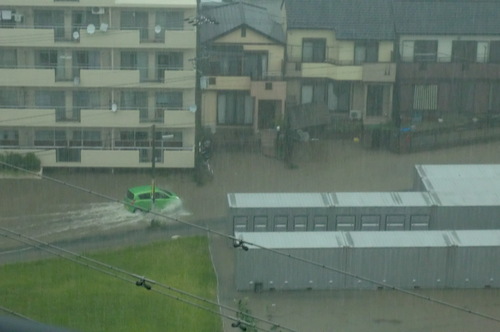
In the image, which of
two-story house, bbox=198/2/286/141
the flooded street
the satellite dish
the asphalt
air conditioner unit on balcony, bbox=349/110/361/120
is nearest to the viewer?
the asphalt

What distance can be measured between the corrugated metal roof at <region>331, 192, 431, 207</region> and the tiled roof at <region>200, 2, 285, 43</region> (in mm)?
2468

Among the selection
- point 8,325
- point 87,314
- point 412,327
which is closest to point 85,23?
point 87,314

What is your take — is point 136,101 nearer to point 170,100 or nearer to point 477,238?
point 170,100

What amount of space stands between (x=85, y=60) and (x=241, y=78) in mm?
1412

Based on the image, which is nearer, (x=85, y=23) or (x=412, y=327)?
(x=412, y=327)

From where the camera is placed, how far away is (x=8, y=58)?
6.58 metres

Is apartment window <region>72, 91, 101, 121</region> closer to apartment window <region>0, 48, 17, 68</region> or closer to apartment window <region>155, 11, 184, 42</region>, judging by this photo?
apartment window <region>0, 48, 17, 68</region>

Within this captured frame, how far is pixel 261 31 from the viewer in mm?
7582

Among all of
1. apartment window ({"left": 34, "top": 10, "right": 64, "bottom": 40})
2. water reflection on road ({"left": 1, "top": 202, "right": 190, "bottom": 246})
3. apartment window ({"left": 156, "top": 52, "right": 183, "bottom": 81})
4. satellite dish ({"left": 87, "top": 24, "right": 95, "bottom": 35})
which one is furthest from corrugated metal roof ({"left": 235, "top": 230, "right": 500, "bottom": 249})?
apartment window ({"left": 34, "top": 10, "right": 64, "bottom": 40})

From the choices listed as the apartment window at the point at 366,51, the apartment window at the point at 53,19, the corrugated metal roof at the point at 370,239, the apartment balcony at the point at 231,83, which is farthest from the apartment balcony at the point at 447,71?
the corrugated metal roof at the point at 370,239

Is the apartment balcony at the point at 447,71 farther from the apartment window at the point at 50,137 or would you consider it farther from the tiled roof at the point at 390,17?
the apartment window at the point at 50,137

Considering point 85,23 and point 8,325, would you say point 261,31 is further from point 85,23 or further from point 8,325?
point 8,325

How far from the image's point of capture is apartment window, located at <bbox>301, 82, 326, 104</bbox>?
772 centimetres

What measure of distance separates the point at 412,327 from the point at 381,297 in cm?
42
